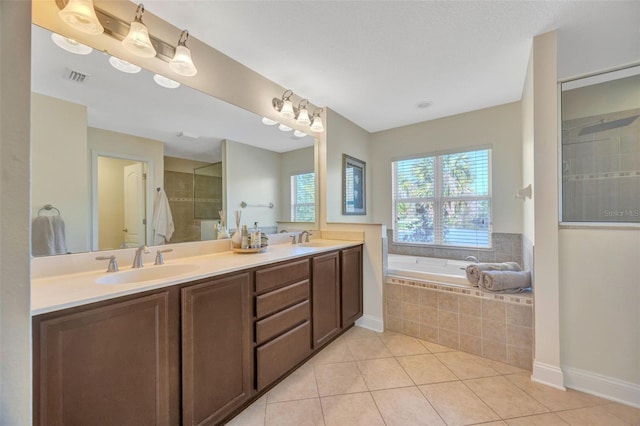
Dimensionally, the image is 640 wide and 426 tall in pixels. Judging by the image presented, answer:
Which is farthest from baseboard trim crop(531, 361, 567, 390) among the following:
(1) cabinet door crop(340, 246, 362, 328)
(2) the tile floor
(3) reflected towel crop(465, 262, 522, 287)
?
(1) cabinet door crop(340, 246, 362, 328)

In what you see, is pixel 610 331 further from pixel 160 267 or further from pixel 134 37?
pixel 134 37

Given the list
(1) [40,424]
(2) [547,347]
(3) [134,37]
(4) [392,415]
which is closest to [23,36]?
(3) [134,37]

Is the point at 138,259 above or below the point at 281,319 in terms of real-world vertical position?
above

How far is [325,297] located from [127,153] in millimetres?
1711

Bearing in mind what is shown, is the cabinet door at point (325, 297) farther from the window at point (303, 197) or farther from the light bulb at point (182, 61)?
the light bulb at point (182, 61)

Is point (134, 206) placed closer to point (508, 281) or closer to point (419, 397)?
point (419, 397)

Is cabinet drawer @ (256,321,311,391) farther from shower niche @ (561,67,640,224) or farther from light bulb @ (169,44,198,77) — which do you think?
shower niche @ (561,67,640,224)

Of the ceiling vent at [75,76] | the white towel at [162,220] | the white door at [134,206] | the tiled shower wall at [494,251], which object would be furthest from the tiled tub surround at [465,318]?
the ceiling vent at [75,76]

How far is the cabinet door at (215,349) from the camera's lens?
1.19 meters

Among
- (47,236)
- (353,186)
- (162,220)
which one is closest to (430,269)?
(353,186)

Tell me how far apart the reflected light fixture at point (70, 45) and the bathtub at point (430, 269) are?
272cm

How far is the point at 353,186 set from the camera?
3543mm

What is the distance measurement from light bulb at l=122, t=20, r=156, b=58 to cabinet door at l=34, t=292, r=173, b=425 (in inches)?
53.7

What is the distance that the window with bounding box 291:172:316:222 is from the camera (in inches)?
107
